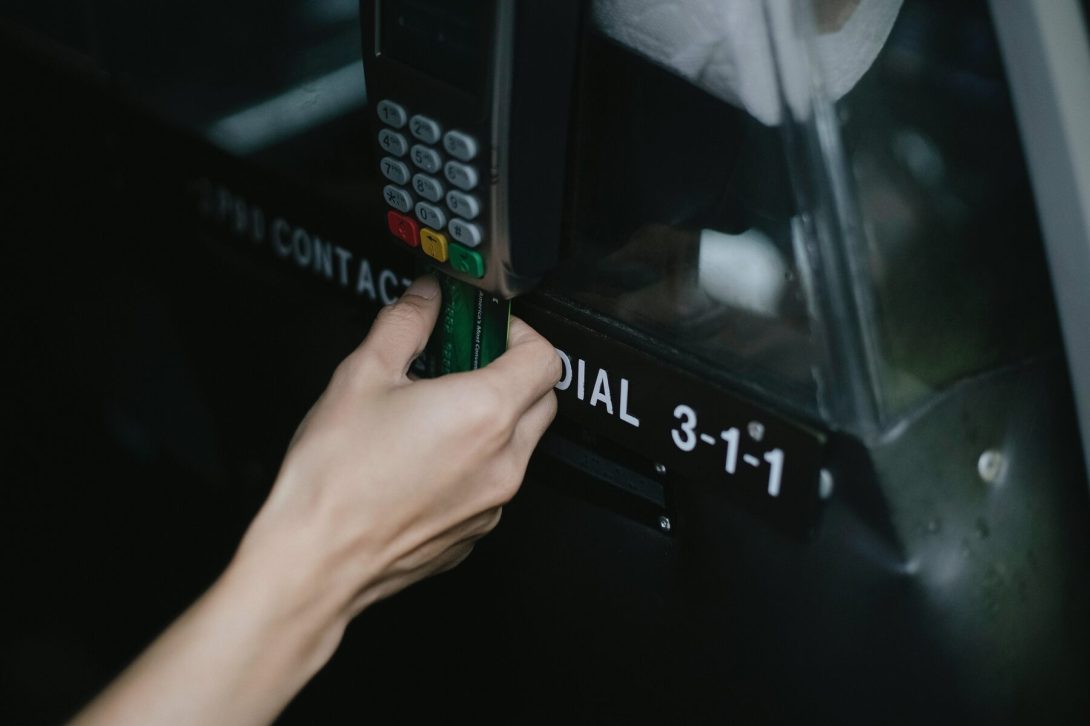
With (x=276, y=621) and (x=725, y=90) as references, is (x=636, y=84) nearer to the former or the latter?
(x=725, y=90)

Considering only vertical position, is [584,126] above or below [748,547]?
above

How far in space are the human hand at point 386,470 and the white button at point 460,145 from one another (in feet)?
0.38

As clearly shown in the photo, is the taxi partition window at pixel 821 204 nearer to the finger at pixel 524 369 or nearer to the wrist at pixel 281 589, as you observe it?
the finger at pixel 524 369

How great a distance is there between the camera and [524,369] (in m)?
0.62

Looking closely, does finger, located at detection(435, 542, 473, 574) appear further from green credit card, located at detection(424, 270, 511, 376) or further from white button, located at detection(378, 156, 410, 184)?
white button, located at detection(378, 156, 410, 184)

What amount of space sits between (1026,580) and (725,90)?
308 mm

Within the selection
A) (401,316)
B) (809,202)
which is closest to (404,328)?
(401,316)

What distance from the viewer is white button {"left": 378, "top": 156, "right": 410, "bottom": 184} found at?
0.60m

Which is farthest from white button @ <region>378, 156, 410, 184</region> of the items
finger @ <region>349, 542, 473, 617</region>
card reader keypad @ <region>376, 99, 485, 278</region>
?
finger @ <region>349, 542, 473, 617</region>

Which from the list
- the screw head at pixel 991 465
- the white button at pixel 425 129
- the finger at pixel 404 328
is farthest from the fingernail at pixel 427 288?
the screw head at pixel 991 465

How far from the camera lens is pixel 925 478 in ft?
1.82

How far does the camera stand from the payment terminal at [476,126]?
0.52 meters

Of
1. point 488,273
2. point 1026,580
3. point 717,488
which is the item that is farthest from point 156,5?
point 1026,580

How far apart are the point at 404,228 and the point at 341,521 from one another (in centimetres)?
16
